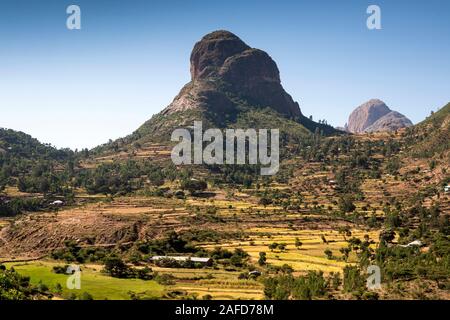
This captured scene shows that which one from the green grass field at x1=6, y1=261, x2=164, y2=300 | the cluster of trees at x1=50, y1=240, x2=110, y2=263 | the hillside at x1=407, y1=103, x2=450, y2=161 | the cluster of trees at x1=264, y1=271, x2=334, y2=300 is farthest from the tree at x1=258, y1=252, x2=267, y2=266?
the hillside at x1=407, y1=103, x2=450, y2=161

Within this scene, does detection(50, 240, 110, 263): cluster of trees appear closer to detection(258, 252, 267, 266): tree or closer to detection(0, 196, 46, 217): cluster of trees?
detection(258, 252, 267, 266): tree

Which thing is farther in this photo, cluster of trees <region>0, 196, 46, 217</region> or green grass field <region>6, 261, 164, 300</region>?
cluster of trees <region>0, 196, 46, 217</region>

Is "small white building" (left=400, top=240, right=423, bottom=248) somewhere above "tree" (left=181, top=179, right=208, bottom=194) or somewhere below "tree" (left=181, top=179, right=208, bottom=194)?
below

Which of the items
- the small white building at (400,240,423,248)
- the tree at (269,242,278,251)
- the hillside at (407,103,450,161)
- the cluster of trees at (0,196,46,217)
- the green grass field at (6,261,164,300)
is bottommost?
the green grass field at (6,261,164,300)

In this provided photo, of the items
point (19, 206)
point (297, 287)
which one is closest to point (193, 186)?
point (19, 206)

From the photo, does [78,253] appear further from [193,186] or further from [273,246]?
[193,186]

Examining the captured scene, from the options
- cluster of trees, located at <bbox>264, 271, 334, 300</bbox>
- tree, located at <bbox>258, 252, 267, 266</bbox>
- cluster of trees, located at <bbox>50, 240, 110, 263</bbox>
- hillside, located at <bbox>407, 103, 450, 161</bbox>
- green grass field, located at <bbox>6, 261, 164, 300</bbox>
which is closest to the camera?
cluster of trees, located at <bbox>264, 271, 334, 300</bbox>

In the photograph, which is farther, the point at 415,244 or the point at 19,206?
the point at 19,206

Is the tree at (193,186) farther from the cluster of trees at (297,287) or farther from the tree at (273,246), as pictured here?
the cluster of trees at (297,287)

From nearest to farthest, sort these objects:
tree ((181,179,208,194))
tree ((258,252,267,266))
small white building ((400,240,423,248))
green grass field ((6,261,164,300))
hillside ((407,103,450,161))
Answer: green grass field ((6,261,164,300)) < tree ((258,252,267,266)) < small white building ((400,240,423,248)) < tree ((181,179,208,194)) < hillside ((407,103,450,161))

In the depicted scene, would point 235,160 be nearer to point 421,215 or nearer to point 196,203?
point 196,203

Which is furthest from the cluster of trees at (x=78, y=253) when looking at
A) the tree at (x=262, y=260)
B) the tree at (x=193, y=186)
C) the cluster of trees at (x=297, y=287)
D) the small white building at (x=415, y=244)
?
the tree at (x=193, y=186)
